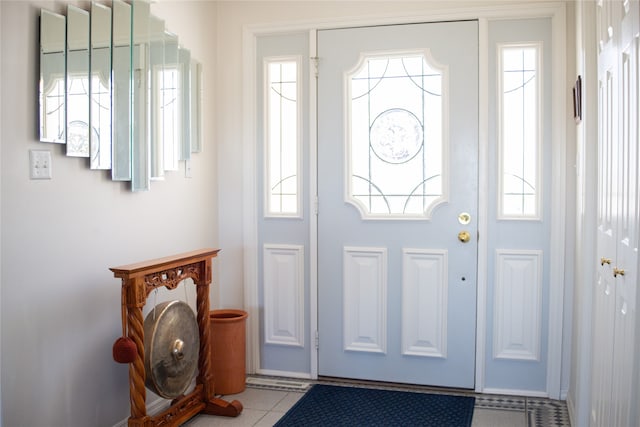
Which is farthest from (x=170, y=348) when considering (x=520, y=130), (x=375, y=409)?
(x=520, y=130)

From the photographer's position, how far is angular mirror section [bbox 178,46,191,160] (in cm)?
324

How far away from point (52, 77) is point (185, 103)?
103cm

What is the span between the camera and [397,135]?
11.3 feet

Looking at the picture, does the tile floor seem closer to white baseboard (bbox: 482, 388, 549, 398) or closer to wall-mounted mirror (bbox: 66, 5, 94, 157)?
white baseboard (bbox: 482, 388, 549, 398)

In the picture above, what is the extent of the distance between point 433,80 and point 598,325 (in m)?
1.67

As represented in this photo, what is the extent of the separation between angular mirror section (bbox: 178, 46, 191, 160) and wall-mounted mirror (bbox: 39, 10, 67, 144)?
95 cm

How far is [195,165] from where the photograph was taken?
3.48 m

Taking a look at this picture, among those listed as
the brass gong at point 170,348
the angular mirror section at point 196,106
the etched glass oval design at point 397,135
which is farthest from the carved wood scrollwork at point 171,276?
the etched glass oval design at point 397,135

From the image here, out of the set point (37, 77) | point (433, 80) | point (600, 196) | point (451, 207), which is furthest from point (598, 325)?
point (37, 77)

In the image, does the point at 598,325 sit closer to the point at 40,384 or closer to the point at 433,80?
the point at 433,80

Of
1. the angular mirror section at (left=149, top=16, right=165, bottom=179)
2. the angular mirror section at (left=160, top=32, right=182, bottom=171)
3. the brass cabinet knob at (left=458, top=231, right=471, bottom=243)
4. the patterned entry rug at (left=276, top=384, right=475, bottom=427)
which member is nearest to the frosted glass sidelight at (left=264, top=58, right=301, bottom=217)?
the angular mirror section at (left=160, top=32, right=182, bottom=171)

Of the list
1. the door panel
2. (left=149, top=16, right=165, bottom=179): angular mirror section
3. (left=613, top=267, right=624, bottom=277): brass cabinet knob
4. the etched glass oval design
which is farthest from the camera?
the etched glass oval design

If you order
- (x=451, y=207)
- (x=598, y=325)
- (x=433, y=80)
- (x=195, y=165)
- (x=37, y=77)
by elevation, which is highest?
(x=433, y=80)

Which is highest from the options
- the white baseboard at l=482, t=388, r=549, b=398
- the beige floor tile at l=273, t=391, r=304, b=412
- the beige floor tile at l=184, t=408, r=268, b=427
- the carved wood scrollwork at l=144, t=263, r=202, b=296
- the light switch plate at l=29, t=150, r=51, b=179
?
the light switch plate at l=29, t=150, r=51, b=179
